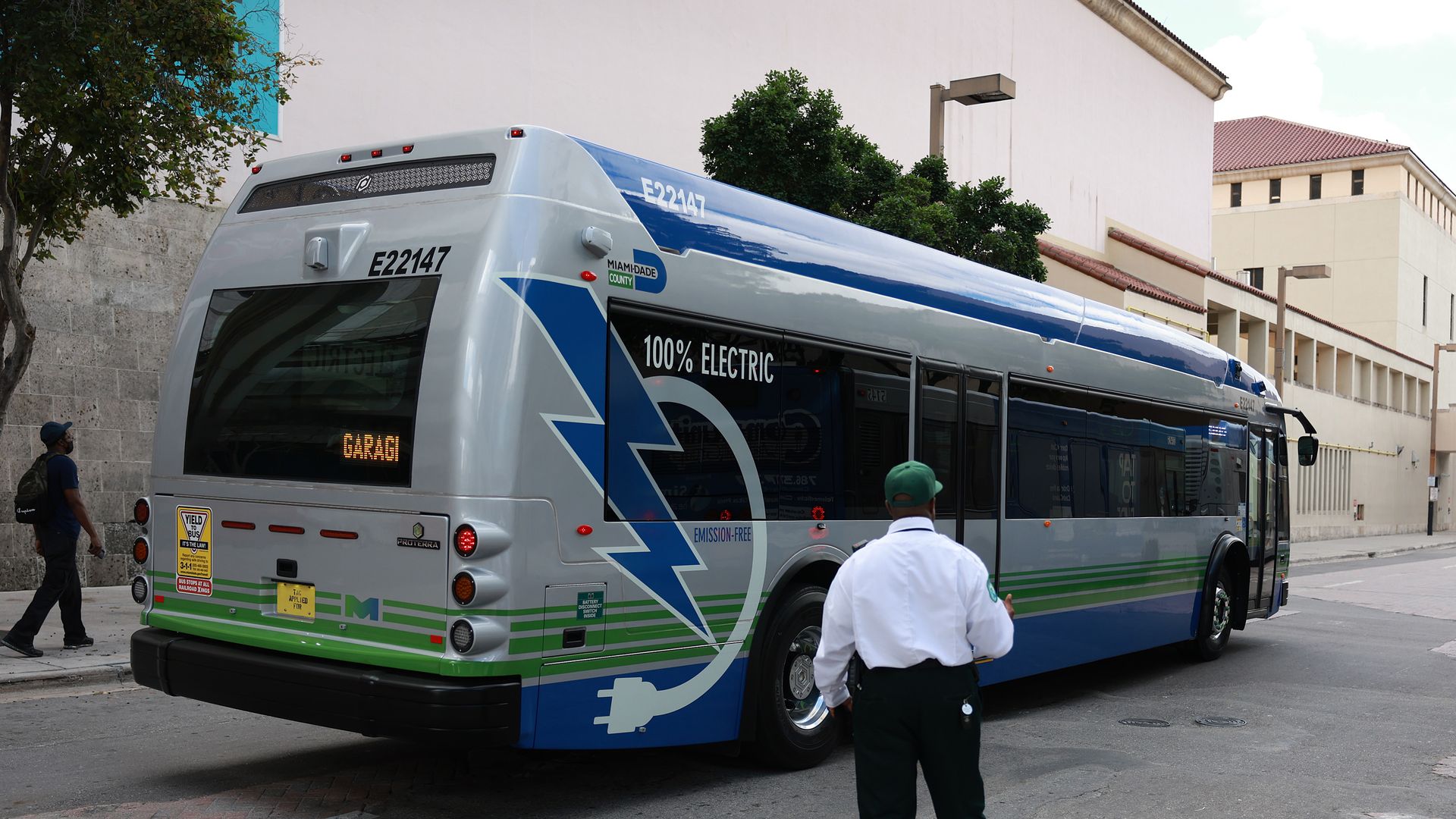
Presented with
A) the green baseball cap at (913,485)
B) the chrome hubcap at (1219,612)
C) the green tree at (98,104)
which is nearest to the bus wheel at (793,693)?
the green baseball cap at (913,485)

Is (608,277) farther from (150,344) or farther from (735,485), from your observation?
(150,344)

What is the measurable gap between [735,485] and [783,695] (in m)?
1.25

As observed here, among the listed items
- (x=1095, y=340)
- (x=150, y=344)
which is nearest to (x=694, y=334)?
(x=1095, y=340)

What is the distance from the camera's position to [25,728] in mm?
7883

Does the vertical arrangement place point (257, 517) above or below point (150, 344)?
below

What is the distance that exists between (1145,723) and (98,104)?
30.3 ft

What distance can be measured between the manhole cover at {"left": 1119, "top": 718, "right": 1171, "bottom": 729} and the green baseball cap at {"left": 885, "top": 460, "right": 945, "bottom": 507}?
5.24m

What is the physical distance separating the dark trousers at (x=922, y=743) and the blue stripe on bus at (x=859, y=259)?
2.84m

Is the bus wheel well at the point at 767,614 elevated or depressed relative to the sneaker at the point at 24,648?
elevated

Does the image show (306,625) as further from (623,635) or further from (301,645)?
(623,635)

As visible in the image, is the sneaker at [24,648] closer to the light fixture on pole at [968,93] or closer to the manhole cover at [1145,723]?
the manhole cover at [1145,723]

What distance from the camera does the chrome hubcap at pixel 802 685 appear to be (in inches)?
283

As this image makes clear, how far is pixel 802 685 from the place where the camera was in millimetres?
7293

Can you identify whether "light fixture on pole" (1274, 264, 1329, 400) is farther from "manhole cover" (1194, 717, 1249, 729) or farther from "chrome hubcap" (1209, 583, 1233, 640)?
"manhole cover" (1194, 717, 1249, 729)
